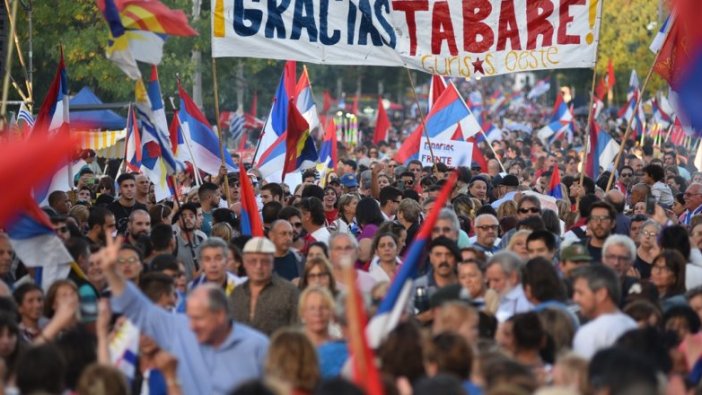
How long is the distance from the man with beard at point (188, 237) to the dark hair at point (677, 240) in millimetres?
3780

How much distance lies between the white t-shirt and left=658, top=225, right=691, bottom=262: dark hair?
314 cm

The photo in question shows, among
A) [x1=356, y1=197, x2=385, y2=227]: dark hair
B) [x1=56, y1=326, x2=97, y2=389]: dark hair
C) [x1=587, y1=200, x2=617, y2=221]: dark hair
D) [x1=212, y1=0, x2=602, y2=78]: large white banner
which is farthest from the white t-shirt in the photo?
[x1=212, y1=0, x2=602, y2=78]: large white banner

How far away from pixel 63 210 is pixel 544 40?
16.0ft

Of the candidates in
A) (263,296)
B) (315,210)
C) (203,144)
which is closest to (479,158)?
(203,144)

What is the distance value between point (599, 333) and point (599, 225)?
419cm

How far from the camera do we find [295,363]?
8.08m

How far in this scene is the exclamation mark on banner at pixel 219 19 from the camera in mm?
16625

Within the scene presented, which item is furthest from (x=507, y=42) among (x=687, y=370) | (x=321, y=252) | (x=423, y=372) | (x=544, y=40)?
(x=423, y=372)

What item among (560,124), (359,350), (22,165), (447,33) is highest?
(447,33)

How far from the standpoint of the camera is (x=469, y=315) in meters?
8.84

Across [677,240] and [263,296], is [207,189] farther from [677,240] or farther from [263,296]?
[263,296]

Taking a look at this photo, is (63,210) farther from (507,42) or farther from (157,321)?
(157,321)

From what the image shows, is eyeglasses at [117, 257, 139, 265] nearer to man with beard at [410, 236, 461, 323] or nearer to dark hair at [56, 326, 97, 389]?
man with beard at [410, 236, 461, 323]

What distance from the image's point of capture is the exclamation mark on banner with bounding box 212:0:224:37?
54.5 feet
